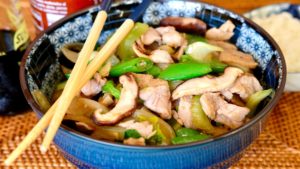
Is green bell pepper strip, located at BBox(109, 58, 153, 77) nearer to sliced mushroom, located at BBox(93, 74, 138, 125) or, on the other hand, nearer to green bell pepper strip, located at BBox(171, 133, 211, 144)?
sliced mushroom, located at BBox(93, 74, 138, 125)

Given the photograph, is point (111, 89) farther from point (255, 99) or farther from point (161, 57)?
point (255, 99)

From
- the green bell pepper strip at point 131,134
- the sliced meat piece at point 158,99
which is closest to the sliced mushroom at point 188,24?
the sliced meat piece at point 158,99

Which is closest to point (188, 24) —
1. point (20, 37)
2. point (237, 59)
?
point (237, 59)

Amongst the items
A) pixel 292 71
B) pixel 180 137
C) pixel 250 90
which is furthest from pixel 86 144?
pixel 292 71

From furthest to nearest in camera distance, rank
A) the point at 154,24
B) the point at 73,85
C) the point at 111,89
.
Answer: the point at 154,24 < the point at 111,89 < the point at 73,85

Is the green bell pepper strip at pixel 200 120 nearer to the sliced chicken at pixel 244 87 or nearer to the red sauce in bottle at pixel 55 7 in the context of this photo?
the sliced chicken at pixel 244 87
